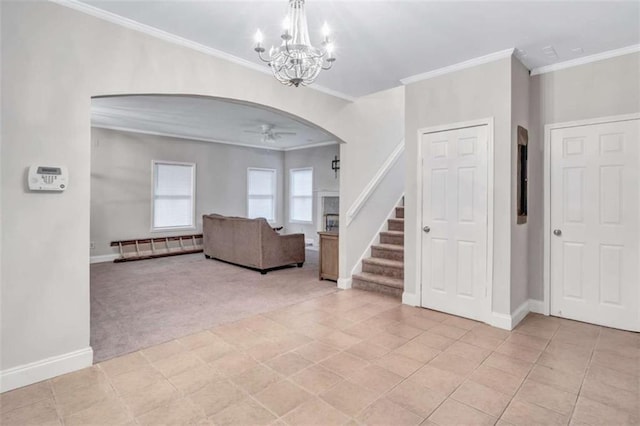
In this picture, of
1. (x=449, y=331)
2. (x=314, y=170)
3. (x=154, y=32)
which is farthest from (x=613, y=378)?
(x=314, y=170)

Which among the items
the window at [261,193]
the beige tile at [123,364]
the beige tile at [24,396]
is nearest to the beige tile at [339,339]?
the beige tile at [123,364]

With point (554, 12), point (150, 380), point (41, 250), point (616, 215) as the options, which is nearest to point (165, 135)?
point (41, 250)

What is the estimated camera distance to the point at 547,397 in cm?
221

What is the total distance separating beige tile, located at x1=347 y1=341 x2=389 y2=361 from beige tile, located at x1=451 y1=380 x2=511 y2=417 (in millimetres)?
683

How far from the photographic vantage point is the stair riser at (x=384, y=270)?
4617 mm

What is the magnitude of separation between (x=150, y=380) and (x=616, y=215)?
4.34 meters

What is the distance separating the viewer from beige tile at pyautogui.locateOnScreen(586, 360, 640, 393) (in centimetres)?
233

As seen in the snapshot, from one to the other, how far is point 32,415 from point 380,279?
3641 millimetres

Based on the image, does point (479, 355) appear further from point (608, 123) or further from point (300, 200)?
point (300, 200)

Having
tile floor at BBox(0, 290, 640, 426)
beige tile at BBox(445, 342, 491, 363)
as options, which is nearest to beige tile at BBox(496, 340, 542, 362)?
tile floor at BBox(0, 290, 640, 426)

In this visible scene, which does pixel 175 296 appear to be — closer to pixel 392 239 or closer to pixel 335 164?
pixel 392 239

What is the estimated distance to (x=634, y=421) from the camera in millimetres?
1970

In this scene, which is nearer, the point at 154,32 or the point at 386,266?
the point at 154,32

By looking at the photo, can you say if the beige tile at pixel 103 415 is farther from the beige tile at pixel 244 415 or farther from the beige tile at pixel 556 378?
the beige tile at pixel 556 378
